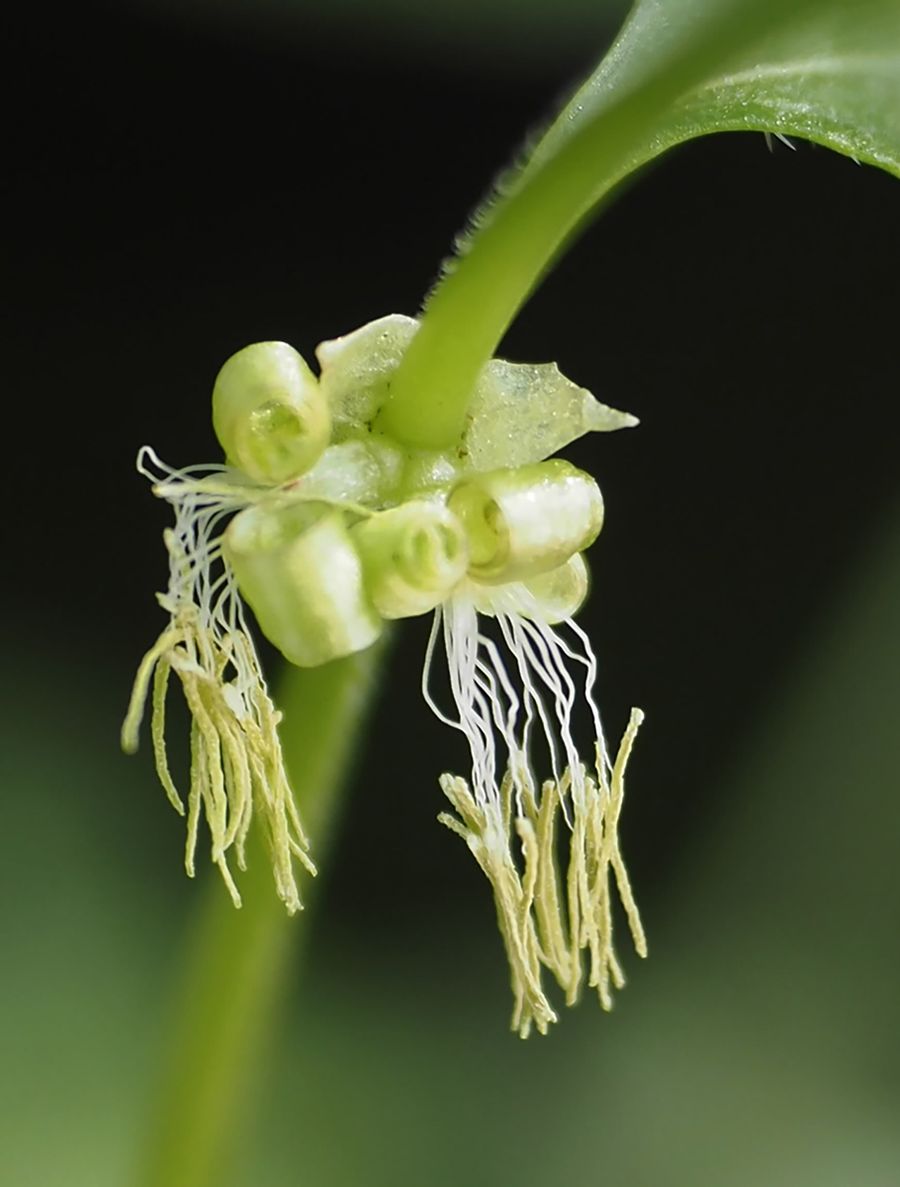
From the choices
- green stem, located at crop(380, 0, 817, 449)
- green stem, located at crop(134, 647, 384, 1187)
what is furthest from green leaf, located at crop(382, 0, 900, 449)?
green stem, located at crop(134, 647, 384, 1187)

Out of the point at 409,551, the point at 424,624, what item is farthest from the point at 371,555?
the point at 424,624

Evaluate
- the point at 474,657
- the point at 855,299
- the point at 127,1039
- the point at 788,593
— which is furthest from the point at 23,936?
the point at 855,299

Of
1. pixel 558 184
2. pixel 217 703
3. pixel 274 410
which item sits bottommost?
pixel 217 703

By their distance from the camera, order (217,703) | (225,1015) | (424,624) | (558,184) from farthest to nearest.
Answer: (424,624) → (225,1015) → (217,703) → (558,184)

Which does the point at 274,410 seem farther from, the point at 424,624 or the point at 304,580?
the point at 424,624

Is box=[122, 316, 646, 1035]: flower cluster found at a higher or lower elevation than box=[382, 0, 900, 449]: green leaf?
lower

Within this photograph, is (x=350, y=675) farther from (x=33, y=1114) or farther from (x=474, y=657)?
(x=33, y=1114)

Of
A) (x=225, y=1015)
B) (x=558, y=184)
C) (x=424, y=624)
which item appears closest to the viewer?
(x=558, y=184)

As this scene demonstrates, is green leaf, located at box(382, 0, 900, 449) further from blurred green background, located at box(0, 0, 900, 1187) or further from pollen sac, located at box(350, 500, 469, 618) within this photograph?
blurred green background, located at box(0, 0, 900, 1187)
